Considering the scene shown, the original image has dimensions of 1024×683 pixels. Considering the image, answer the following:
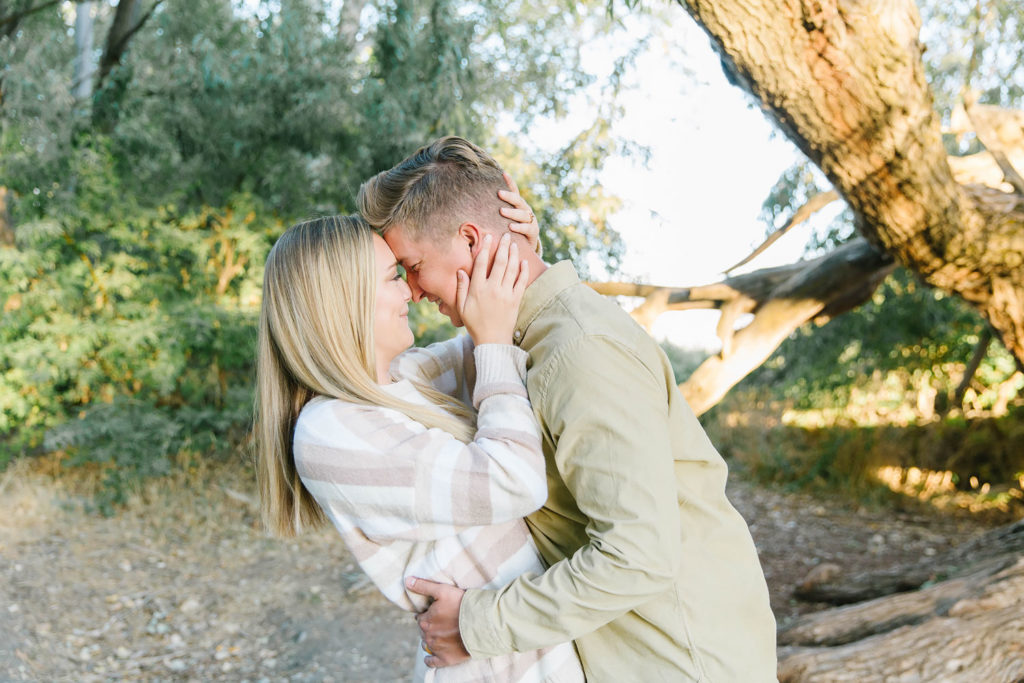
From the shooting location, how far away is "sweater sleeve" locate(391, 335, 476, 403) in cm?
207

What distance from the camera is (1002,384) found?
8.08 meters

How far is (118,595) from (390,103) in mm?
3846

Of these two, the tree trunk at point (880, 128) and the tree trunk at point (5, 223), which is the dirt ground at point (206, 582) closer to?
the tree trunk at point (5, 223)

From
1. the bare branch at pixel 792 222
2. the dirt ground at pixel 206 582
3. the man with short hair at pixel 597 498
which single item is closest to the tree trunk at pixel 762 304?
the bare branch at pixel 792 222

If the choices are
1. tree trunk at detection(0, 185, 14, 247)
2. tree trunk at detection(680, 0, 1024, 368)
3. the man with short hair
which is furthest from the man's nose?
tree trunk at detection(0, 185, 14, 247)

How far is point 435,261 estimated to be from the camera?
5.87 feet

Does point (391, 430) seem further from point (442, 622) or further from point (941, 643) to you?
point (941, 643)

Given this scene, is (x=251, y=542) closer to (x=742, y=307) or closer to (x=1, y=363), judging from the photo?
(x=1, y=363)

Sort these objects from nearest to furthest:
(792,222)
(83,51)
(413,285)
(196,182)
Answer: (413,285) < (792,222) < (196,182) < (83,51)

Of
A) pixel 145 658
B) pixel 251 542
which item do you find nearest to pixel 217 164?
pixel 251 542

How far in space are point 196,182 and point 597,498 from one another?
6.23 meters

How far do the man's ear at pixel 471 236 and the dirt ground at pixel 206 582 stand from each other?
3.58 metres

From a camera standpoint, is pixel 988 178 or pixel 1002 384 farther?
pixel 1002 384

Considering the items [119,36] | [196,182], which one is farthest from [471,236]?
[119,36]
